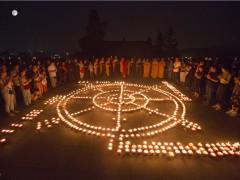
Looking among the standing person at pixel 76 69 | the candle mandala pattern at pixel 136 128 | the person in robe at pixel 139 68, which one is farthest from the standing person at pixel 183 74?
the standing person at pixel 76 69

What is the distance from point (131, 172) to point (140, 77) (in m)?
12.3

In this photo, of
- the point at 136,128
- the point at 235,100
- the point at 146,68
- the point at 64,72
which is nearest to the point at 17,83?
the point at 64,72

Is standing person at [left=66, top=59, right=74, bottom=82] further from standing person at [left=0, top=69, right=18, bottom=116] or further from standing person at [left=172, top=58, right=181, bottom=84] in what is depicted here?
standing person at [left=172, top=58, right=181, bottom=84]

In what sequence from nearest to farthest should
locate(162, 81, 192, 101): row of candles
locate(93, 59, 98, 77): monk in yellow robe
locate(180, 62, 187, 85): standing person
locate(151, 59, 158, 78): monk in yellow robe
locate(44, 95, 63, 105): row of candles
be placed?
locate(44, 95, 63, 105): row of candles → locate(162, 81, 192, 101): row of candles → locate(180, 62, 187, 85): standing person → locate(151, 59, 158, 78): monk in yellow robe → locate(93, 59, 98, 77): monk in yellow robe

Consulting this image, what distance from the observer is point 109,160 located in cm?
493

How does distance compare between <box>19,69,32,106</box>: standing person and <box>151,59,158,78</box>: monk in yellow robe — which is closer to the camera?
<box>19,69,32,106</box>: standing person

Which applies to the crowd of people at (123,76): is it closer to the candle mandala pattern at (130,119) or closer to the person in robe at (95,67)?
the person in robe at (95,67)

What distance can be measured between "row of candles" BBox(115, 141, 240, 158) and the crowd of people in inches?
115

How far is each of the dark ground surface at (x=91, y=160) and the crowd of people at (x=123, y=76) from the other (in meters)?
1.98

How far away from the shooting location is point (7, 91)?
733cm

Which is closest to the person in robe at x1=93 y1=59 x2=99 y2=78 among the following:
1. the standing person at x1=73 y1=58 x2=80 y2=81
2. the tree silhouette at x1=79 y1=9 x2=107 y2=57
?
the standing person at x1=73 y1=58 x2=80 y2=81

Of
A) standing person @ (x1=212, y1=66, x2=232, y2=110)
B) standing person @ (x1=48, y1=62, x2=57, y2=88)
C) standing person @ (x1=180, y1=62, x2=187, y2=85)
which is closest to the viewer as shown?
standing person @ (x1=212, y1=66, x2=232, y2=110)

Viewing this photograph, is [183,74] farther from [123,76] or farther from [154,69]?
[123,76]

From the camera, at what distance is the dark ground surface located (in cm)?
442
